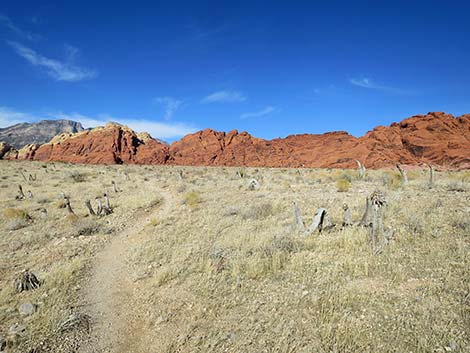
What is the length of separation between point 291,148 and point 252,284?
61082 mm

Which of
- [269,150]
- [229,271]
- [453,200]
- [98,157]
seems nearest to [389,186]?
[453,200]

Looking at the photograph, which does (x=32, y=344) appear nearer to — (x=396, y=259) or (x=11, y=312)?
(x=11, y=312)

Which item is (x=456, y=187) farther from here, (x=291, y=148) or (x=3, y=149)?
(x=3, y=149)

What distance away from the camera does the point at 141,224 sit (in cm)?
1184

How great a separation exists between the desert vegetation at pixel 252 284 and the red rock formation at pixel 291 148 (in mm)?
37727

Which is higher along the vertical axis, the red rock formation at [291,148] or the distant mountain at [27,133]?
the distant mountain at [27,133]

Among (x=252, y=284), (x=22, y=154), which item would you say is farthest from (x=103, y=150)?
(x=252, y=284)

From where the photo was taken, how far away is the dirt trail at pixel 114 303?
4.61m

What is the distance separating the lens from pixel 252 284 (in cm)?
578

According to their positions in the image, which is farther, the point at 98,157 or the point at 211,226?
the point at 98,157

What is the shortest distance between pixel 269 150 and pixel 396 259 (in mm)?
59488

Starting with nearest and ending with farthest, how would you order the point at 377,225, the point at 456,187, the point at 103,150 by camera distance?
→ 1. the point at 377,225
2. the point at 456,187
3. the point at 103,150

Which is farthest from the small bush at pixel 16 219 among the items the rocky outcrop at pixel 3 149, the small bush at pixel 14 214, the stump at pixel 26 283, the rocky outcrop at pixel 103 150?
the rocky outcrop at pixel 3 149

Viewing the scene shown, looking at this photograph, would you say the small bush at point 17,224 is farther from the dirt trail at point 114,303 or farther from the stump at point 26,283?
the stump at point 26,283
